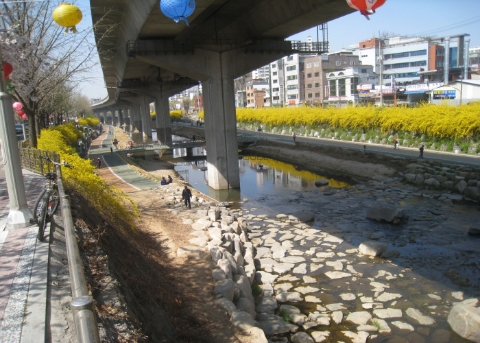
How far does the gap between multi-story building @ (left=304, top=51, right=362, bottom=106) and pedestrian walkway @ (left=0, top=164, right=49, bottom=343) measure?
74.2m

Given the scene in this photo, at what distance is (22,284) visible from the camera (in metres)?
4.78

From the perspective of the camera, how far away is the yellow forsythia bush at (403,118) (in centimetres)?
2654

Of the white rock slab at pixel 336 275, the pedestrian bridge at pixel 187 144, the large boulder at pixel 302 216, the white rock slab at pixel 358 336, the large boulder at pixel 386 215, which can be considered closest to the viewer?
the white rock slab at pixel 358 336

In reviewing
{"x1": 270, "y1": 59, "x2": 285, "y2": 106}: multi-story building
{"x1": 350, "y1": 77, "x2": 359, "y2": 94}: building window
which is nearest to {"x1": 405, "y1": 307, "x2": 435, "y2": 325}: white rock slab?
{"x1": 350, "y1": 77, "x2": 359, "y2": 94}: building window

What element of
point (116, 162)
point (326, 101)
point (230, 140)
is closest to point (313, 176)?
point (230, 140)

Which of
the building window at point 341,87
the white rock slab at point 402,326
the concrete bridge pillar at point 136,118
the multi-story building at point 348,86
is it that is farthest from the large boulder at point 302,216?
the concrete bridge pillar at point 136,118

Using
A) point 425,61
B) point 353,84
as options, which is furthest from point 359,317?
point 425,61

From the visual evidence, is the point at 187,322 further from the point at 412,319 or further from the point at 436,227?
the point at 436,227

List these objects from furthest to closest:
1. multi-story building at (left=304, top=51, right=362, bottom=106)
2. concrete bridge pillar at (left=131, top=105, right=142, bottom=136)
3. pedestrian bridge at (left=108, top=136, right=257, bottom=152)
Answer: concrete bridge pillar at (left=131, top=105, right=142, bottom=136), multi-story building at (left=304, top=51, right=362, bottom=106), pedestrian bridge at (left=108, top=136, right=257, bottom=152)

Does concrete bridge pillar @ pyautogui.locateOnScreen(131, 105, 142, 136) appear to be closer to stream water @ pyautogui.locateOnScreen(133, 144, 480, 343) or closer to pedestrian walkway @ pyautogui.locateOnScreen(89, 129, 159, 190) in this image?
pedestrian walkway @ pyautogui.locateOnScreen(89, 129, 159, 190)

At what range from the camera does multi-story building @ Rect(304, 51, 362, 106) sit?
7906 cm

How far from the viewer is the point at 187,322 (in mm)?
7348

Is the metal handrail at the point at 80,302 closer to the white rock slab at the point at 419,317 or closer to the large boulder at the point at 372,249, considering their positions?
the white rock slab at the point at 419,317

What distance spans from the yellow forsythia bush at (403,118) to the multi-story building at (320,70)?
101 ft
